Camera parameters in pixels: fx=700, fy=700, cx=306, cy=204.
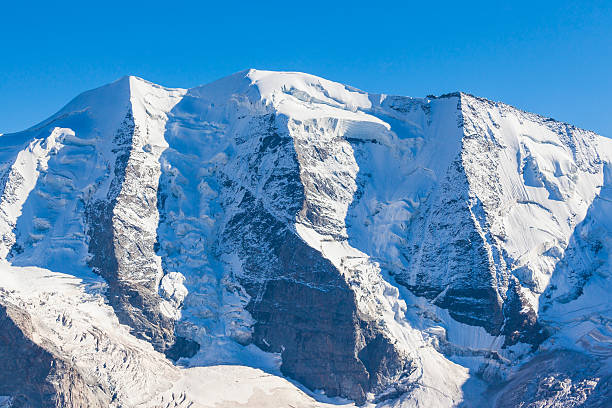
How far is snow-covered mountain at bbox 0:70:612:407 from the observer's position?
108 metres

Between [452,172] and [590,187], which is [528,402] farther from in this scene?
[590,187]

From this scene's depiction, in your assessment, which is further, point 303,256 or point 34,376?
point 303,256

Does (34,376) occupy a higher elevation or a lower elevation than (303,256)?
lower

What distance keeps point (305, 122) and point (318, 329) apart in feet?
144

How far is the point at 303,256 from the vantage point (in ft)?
391

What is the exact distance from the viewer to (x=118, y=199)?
125 m

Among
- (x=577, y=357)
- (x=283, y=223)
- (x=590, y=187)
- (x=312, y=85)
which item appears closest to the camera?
(x=577, y=357)

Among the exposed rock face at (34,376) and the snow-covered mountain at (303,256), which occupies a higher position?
the snow-covered mountain at (303,256)

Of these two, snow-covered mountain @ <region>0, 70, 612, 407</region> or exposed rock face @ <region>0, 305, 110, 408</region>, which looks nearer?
exposed rock face @ <region>0, 305, 110, 408</region>

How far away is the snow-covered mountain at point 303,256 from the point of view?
108 metres

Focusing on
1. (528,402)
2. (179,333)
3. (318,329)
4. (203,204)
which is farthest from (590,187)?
(179,333)

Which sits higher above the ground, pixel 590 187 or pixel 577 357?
pixel 590 187

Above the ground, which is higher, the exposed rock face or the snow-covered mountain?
the snow-covered mountain

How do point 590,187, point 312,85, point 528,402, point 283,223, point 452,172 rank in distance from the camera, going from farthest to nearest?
point 312,85, point 590,187, point 452,172, point 283,223, point 528,402
